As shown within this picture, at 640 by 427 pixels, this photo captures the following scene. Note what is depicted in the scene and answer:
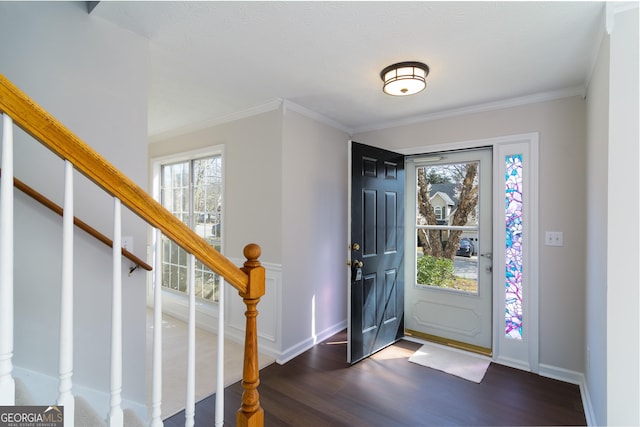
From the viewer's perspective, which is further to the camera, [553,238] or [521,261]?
[521,261]

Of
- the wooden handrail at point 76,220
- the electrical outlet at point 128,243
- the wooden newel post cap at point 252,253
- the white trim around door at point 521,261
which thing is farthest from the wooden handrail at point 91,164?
the white trim around door at point 521,261

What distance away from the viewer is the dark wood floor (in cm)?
198

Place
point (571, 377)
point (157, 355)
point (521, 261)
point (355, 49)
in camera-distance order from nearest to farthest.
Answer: point (157, 355) < point (355, 49) < point (571, 377) < point (521, 261)

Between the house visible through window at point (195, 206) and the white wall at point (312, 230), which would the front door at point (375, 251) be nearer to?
the white wall at point (312, 230)

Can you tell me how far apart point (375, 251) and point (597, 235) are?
63.1 inches

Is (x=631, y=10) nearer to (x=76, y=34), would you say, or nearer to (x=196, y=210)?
(x=76, y=34)

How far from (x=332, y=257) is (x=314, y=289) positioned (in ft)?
1.42

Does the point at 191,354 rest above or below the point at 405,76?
below

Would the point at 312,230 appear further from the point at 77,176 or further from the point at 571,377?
the point at 571,377

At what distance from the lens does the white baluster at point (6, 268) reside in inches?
25.8

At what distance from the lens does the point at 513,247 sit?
106 inches

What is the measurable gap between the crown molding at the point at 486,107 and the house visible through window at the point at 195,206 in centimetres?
194

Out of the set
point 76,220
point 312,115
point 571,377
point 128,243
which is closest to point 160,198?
point 312,115

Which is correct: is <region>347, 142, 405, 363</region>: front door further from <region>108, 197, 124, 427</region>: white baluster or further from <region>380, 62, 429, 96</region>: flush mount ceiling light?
<region>108, 197, 124, 427</region>: white baluster
